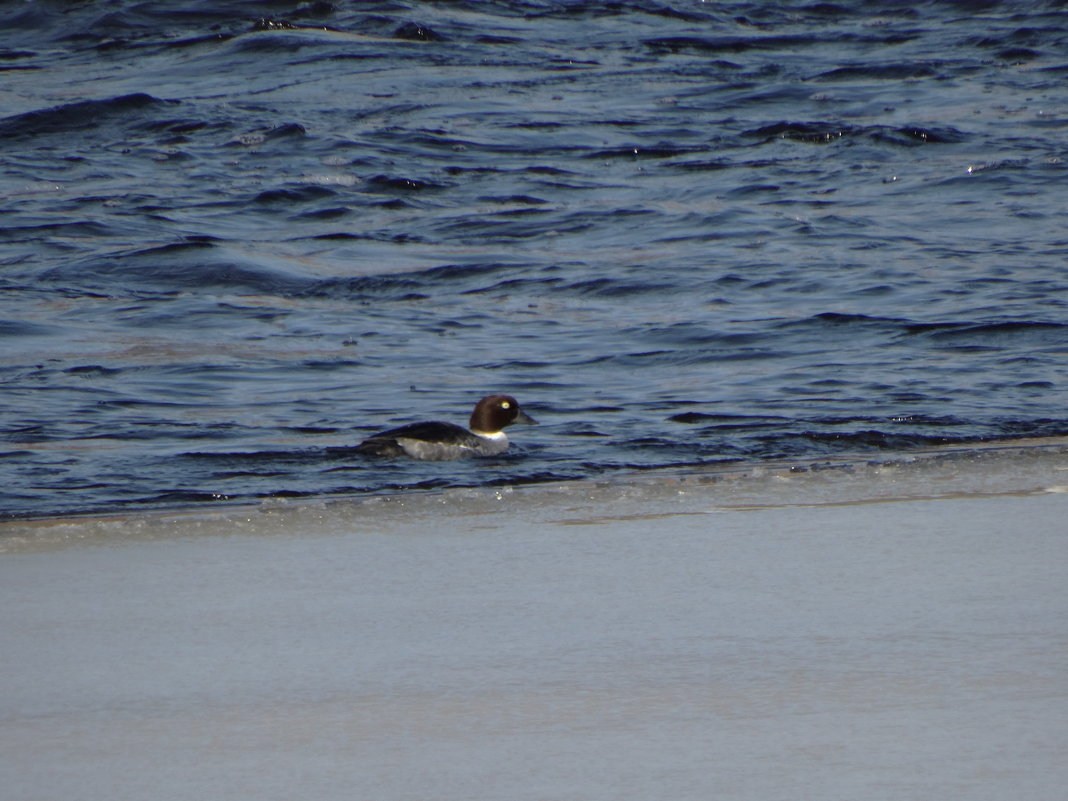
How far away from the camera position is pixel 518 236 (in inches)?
614

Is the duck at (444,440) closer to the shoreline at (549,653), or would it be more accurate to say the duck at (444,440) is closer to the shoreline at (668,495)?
the shoreline at (668,495)

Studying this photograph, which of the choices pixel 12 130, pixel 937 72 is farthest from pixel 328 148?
pixel 937 72

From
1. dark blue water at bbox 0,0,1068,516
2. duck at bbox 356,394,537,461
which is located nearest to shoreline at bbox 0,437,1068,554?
dark blue water at bbox 0,0,1068,516

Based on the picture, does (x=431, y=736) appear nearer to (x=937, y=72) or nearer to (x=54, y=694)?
(x=54, y=694)

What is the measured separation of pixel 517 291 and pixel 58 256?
4.07m

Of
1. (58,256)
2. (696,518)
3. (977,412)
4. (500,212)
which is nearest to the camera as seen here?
(696,518)

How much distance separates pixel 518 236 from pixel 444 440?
723 centimetres

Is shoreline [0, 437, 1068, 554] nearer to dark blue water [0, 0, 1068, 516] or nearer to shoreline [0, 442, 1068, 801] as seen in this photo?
shoreline [0, 442, 1068, 801]

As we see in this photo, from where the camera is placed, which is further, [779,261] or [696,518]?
[779,261]

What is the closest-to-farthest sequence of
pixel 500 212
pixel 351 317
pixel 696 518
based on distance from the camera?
pixel 696 518, pixel 351 317, pixel 500 212

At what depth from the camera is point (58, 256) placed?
1484 centimetres

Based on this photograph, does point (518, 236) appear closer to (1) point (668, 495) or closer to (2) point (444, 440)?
(2) point (444, 440)

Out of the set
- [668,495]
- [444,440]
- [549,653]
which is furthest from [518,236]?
[549,653]

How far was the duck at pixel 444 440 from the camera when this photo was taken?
8.39m
